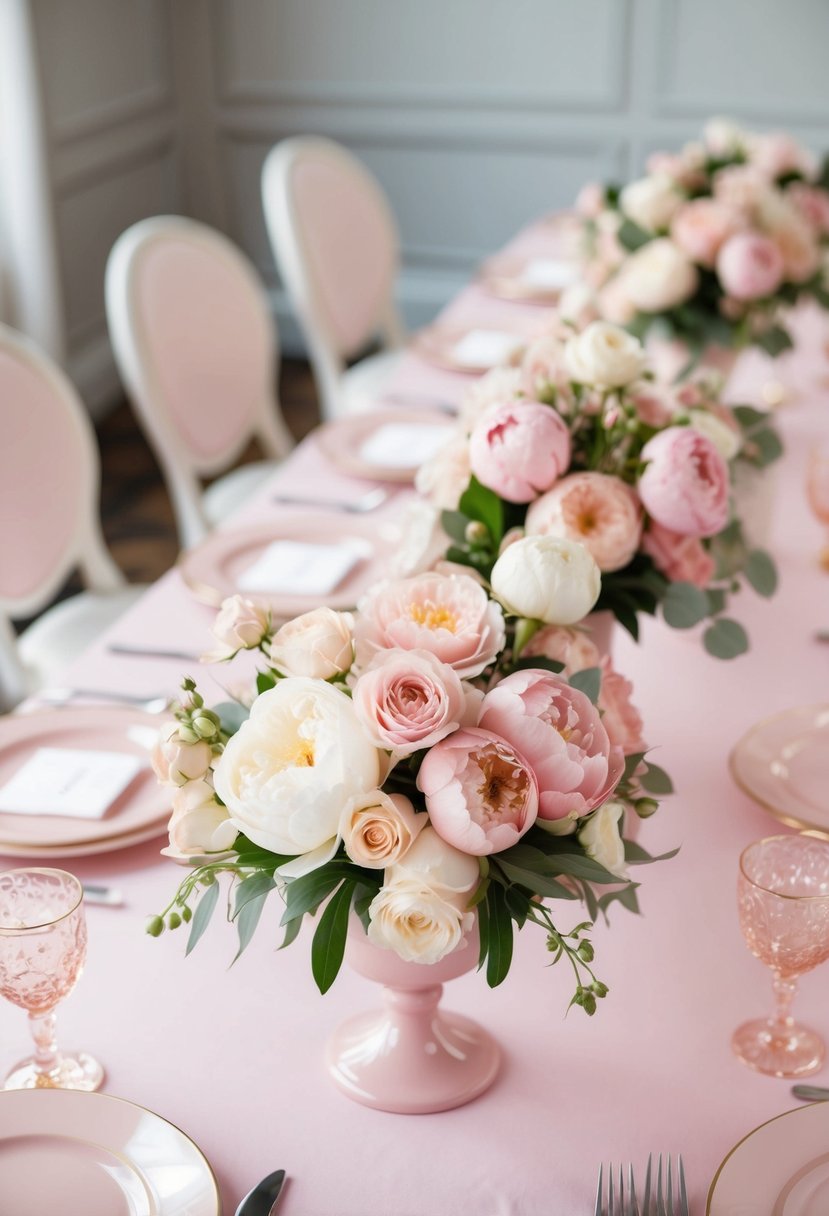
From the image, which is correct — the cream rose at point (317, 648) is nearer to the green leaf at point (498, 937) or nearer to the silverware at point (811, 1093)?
the green leaf at point (498, 937)

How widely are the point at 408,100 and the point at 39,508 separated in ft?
11.4

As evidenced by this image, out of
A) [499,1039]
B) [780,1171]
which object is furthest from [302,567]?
[780,1171]

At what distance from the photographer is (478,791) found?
851 millimetres

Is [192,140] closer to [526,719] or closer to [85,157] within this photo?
[85,157]

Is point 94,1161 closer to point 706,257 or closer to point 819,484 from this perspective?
point 819,484

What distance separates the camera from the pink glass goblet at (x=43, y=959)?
99 centimetres

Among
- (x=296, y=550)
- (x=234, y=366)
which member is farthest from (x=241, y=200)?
(x=296, y=550)

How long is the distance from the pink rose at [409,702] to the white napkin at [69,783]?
562 millimetres

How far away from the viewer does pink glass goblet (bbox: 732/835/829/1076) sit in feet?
3.34

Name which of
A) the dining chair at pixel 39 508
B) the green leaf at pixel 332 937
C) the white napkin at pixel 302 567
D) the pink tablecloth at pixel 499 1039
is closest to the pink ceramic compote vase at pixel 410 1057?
the pink tablecloth at pixel 499 1039

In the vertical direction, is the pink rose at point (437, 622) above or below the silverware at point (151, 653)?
above

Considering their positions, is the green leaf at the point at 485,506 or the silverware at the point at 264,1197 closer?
the silverware at the point at 264,1197

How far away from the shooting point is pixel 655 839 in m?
1.35

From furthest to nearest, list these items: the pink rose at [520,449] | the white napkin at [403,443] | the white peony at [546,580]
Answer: the white napkin at [403,443], the pink rose at [520,449], the white peony at [546,580]
